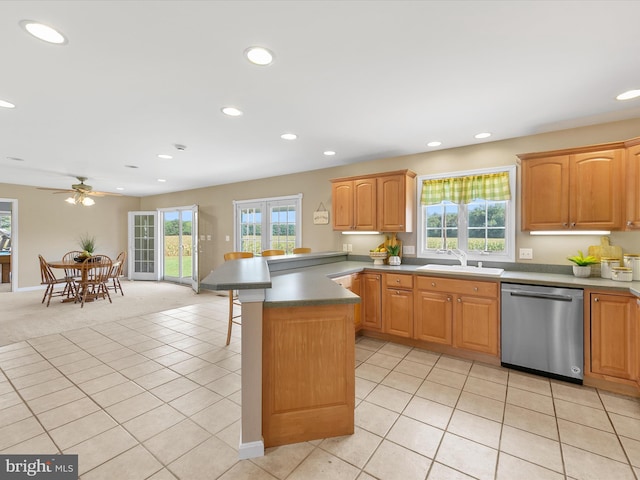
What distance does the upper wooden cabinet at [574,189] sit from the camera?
2.63 m

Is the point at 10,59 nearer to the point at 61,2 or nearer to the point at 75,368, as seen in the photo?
the point at 61,2

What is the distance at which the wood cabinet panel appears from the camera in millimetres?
1825

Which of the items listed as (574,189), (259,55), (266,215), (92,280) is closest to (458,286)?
(574,189)

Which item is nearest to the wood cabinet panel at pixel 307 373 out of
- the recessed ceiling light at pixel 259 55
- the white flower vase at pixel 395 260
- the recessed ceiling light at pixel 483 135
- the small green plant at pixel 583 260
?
the recessed ceiling light at pixel 259 55

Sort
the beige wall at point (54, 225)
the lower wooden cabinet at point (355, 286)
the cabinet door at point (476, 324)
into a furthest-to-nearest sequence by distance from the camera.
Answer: the beige wall at point (54, 225) < the lower wooden cabinet at point (355, 286) < the cabinet door at point (476, 324)

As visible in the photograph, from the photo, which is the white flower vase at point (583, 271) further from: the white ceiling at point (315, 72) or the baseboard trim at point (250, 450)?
the baseboard trim at point (250, 450)

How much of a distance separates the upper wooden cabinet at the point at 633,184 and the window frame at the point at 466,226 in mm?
932

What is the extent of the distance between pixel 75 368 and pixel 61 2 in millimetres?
3066

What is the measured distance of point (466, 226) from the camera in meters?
3.71

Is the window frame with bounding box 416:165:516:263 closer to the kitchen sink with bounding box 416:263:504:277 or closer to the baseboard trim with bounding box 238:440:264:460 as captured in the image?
the kitchen sink with bounding box 416:263:504:277

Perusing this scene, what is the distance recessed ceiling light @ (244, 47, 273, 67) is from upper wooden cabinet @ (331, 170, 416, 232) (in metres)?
2.35

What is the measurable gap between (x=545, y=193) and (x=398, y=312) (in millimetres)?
1960

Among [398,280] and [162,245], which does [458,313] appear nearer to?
[398,280]

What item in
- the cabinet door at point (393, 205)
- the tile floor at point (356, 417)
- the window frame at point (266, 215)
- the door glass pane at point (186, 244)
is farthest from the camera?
the door glass pane at point (186, 244)
